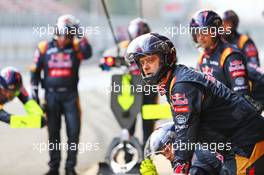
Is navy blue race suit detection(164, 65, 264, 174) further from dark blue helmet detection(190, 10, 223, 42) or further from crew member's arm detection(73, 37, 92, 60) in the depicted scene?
crew member's arm detection(73, 37, 92, 60)

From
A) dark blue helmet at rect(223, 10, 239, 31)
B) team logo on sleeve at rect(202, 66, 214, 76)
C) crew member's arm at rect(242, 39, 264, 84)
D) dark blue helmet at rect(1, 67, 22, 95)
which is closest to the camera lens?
team logo on sleeve at rect(202, 66, 214, 76)

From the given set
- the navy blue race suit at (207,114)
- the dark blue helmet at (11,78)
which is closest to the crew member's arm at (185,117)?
the navy blue race suit at (207,114)

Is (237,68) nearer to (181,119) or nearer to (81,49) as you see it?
(181,119)

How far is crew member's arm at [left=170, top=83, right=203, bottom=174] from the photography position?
4148 millimetres

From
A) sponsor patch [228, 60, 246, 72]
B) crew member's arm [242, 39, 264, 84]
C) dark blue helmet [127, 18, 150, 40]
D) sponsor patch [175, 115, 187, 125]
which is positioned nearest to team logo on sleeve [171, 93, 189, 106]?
sponsor patch [175, 115, 187, 125]

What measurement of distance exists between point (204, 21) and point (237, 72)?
0.58 m

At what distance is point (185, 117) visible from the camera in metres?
4.20

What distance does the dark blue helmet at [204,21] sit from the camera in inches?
235

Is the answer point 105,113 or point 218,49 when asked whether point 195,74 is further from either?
point 105,113

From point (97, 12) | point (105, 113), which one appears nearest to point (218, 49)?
point (105, 113)

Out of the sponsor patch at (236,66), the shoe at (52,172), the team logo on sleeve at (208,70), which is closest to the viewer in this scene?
the sponsor patch at (236,66)

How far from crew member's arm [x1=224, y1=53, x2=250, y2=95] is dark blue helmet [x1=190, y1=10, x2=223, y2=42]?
0.36m

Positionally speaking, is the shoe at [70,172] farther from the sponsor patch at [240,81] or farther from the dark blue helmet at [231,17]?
the dark blue helmet at [231,17]

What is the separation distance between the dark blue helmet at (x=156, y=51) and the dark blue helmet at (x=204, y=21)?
5.10 feet
